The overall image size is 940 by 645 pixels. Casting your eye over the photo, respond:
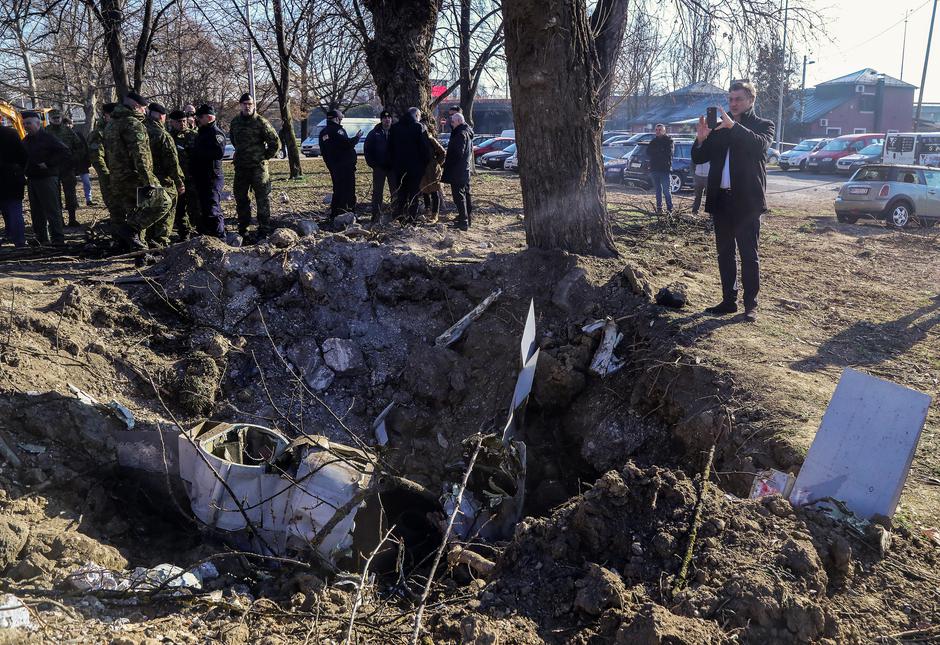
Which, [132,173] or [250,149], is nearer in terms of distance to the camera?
[132,173]

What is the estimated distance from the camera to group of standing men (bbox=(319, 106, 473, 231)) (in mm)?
9023

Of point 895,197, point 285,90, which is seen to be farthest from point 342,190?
point 895,197

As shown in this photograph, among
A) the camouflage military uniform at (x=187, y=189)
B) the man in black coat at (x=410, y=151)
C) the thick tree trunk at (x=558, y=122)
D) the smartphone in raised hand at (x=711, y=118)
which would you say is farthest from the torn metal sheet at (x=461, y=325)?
the camouflage military uniform at (x=187, y=189)

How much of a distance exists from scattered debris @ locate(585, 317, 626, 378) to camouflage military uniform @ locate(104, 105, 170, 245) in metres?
5.17

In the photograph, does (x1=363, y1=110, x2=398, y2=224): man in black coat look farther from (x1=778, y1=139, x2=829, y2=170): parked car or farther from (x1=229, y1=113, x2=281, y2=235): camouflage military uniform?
(x1=778, y1=139, x2=829, y2=170): parked car

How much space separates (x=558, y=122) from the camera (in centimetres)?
676

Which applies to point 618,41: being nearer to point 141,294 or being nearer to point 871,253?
point 871,253

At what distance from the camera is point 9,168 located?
8312mm

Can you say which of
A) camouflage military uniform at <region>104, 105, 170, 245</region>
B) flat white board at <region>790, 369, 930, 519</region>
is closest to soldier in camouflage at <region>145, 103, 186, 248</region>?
camouflage military uniform at <region>104, 105, 170, 245</region>

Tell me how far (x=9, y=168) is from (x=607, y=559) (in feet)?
27.7

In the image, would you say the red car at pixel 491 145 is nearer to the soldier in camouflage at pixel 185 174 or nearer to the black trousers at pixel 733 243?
the soldier in camouflage at pixel 185 174

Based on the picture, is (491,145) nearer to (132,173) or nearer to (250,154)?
(250,154)

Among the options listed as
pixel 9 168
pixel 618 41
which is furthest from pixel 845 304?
pixel 9 168

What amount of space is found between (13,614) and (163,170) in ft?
20.6
